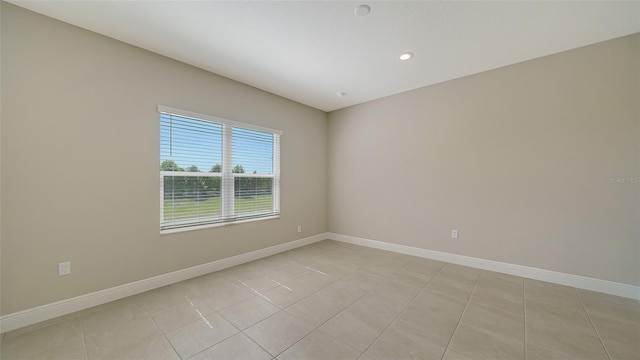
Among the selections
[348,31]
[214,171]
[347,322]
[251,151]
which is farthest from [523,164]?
[214,171]

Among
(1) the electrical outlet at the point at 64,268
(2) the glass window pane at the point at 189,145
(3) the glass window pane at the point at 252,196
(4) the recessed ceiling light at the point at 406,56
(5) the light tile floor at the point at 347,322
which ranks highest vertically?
(4) the recessed ceiling light at the point at 406,56

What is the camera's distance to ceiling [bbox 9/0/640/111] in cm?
197

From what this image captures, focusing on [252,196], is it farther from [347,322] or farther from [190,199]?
[347,322]

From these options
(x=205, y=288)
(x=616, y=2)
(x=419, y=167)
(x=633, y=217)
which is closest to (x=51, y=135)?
(x=205, y=288)

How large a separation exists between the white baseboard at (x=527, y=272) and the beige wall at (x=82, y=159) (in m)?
3.04

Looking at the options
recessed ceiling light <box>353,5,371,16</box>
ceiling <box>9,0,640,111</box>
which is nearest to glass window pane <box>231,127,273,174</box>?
ceiling <box>9,0,640,111</box>

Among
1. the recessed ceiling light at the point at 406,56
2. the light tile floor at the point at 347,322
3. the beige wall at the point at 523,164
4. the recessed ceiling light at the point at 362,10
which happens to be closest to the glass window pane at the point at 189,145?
the light tile floor at the point at 347,322

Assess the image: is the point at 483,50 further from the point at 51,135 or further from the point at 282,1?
the point at 51,135

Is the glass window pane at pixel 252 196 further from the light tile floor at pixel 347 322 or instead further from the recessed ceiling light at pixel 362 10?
the recessed ceiling light at pixel 362 10

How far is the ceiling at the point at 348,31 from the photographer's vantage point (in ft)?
6.48

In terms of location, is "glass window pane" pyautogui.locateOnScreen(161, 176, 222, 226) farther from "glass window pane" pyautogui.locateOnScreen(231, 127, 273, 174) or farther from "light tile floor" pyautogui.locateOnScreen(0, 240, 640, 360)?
"light tile floor" pyautogui.locateOnScreen(0, 240, 640, 360)

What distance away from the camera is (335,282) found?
9.20 feet

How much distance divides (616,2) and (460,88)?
1501 millimetres

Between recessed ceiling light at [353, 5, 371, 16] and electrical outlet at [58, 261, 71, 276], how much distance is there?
138 inches
